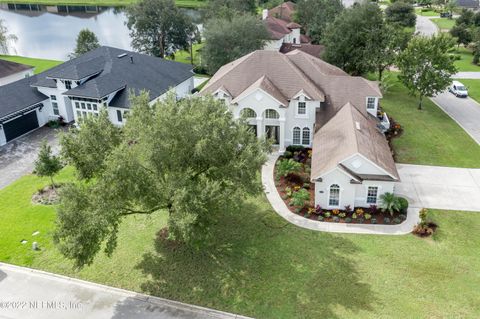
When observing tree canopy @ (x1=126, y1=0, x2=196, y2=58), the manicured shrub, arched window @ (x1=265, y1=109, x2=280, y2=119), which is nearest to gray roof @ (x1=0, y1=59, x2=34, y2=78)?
tree canopy @ (x1=126, y1=0, x2=196, y2=58)

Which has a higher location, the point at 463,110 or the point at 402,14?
the point at 402,14

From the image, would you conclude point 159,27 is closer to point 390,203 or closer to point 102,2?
point 390,203

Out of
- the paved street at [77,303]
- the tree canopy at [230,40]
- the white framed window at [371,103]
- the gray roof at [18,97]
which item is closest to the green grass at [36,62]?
the gray roof at [18,97]

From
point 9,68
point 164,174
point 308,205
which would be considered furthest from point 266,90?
point 9,68

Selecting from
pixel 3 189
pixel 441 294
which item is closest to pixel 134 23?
pixel 3 189

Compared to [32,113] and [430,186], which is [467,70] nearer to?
[430,186]

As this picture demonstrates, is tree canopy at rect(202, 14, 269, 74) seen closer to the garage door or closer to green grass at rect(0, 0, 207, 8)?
the garage door
